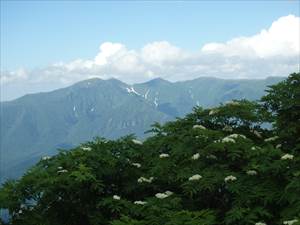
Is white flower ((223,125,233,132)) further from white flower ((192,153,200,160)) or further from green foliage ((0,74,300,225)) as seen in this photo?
white flower ((192,153,200,160))

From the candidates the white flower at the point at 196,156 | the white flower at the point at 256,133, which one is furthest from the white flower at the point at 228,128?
the white flower at the point at 196,156

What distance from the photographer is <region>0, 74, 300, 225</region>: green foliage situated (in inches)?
533

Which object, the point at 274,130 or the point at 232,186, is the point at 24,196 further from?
the point at 274,130

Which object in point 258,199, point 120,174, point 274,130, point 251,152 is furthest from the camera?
point 274,130

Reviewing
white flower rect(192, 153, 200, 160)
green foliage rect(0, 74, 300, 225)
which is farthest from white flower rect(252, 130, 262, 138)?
white flower rect(192, 153, 200, 160)

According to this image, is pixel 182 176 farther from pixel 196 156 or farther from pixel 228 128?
pixel 228 128

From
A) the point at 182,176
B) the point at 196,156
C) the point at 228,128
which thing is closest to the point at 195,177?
the point at 182,176

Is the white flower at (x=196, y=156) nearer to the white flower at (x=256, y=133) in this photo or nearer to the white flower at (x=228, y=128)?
the white flower at (x=228, y=128)

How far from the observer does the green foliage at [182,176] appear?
1353 centimetres

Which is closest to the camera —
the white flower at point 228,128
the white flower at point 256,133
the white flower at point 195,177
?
the white flower at point 195,177

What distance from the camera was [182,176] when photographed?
14.8 meters

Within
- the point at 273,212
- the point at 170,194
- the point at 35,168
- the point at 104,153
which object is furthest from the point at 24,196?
the point at 273,212

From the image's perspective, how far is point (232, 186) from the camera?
13922 millimetres

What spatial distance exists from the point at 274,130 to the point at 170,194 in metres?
6.20
